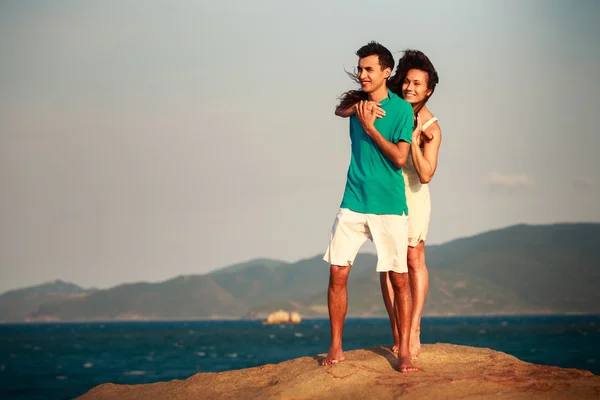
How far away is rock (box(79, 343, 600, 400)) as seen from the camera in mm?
7656

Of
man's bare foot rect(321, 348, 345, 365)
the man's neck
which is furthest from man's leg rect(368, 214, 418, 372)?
the man's neck

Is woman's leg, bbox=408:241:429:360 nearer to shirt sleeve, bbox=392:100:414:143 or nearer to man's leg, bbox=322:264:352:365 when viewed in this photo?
man's leg, bbox=322:264:352:365

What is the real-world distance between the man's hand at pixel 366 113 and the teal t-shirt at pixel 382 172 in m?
0.11

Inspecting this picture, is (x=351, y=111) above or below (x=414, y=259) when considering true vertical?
above

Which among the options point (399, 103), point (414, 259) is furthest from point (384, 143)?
point (414, 259)

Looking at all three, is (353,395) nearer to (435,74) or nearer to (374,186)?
(374,186)

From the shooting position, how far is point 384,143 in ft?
27.7

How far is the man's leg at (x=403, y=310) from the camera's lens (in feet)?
28.1

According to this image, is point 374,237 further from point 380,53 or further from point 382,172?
point 380,53

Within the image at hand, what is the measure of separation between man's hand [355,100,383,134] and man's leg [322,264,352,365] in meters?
1.38

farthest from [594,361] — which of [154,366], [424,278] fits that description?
[424,278]

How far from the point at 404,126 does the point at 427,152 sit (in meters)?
0.62

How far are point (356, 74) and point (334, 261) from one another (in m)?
1.87

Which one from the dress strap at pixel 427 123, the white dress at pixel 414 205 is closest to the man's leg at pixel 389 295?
the white dress at pixel 414 205
